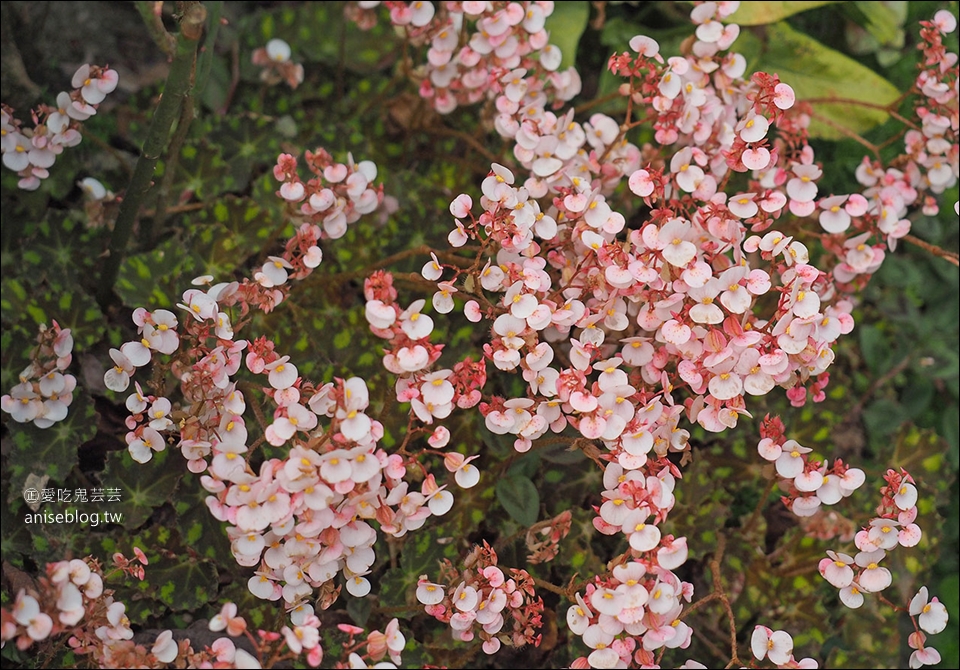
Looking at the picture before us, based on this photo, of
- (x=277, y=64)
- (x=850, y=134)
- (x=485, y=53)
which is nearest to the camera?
(x=485, y=53)

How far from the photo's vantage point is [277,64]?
200 centimetres

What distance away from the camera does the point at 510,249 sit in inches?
50.7

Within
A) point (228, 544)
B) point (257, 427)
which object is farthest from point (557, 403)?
point (228, 544)

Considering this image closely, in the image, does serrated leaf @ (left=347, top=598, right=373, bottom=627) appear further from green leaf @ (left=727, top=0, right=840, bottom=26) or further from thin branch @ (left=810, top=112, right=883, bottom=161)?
green leaf @ (left=727, top=0, right=840, bottom=26)

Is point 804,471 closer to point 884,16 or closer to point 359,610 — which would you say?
point 359,610

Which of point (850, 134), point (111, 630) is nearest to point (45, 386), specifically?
point (111, 630)

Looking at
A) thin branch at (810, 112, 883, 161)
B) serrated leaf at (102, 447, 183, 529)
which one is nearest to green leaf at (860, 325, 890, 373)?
thin branch at (810, 112, 883, 161)

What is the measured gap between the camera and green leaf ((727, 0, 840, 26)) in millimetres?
2004

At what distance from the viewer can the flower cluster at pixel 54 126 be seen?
4.89ft

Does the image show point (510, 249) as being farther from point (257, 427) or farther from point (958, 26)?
point (958, 26)

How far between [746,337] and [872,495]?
92 centimetres

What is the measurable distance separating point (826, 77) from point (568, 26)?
26.6 inches

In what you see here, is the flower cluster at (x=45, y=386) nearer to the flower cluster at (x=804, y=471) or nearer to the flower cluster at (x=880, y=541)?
the flower cluster at (x=804, y=471)

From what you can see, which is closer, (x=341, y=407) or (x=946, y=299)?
(x=341, y=407)
